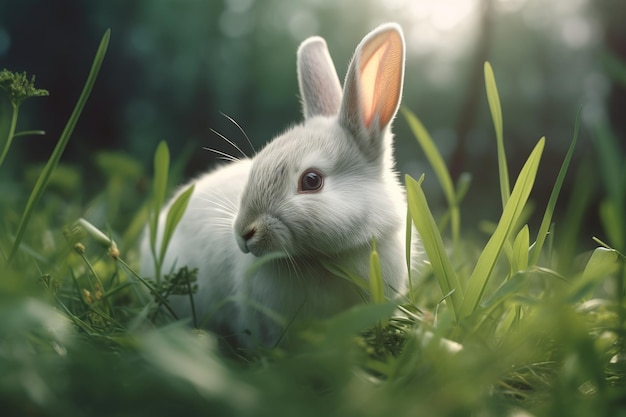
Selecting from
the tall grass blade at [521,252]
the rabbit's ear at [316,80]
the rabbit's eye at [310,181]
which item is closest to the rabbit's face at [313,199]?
the rabbit's eye at [310,181]

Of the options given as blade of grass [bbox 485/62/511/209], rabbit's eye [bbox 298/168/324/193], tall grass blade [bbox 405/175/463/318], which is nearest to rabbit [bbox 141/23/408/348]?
rabbit's eye [bbox 298/168/324/193]

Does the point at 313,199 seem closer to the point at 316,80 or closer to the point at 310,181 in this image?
the point at 310,181

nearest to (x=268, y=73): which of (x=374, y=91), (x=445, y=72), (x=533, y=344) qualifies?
(x=445, y=72)

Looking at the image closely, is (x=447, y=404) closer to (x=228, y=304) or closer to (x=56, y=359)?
(x=56, y=359)

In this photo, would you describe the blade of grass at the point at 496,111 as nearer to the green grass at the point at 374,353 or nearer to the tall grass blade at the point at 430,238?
the green grass at the point at 374,353

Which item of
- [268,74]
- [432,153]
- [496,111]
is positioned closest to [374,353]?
[496,111]

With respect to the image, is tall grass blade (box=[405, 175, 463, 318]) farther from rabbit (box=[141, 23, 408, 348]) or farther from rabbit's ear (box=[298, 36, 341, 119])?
rabbit's ear (box=[298, 36, 341, 119])
